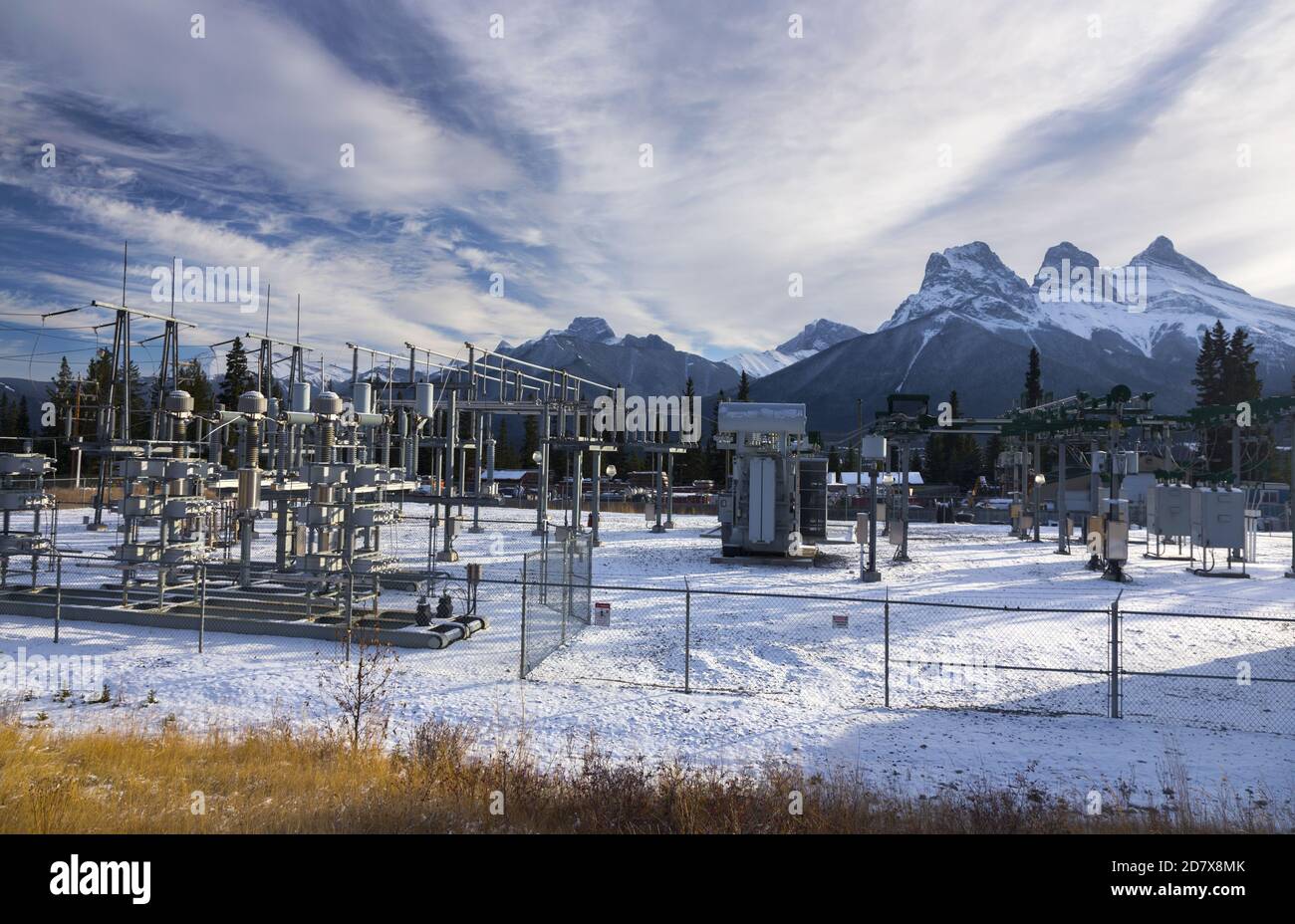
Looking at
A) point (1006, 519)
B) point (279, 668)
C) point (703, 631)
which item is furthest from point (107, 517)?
point (1006, 519)

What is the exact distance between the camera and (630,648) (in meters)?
14.1

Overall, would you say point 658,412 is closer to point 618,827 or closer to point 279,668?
point 279,668

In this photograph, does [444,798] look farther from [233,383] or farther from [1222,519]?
[233,383]

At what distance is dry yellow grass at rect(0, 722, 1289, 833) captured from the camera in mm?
6711

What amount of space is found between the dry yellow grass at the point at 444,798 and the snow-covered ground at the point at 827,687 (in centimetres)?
82

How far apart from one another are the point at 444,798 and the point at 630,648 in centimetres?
702

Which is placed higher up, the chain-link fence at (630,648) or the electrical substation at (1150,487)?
the electrical substation at (1150,487)

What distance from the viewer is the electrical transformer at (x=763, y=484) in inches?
988

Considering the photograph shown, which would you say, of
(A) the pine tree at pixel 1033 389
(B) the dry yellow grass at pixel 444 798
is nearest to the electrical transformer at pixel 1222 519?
(B) the dry yellow grass at pixel 444 798

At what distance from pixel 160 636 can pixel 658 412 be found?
75.7 feet

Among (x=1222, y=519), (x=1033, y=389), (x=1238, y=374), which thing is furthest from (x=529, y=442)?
(x=1238, y=374)

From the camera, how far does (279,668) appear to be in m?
12.5

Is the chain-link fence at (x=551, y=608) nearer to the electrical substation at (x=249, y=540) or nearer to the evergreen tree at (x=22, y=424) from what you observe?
the electrical substation at (x=249, y=540)

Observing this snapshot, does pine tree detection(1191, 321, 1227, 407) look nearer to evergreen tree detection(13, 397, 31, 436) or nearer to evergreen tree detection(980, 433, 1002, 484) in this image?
evergreen tree detection(980, 433, 1002, 484)
